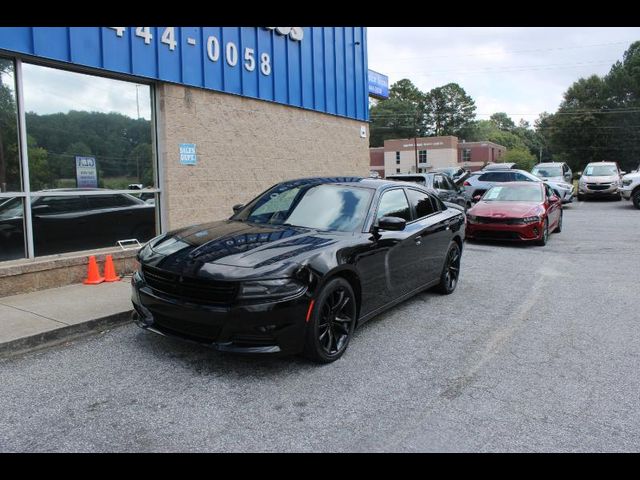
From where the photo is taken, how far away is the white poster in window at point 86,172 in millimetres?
7406

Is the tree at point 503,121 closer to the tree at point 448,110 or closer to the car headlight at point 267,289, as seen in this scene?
the tree at point 448,110

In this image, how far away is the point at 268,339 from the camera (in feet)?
13.0

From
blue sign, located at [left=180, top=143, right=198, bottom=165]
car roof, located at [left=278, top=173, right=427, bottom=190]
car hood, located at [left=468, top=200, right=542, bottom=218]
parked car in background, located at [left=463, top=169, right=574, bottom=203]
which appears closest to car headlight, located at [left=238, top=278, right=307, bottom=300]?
car roof, located at [left=278, top=173, right=427, bottom=190]

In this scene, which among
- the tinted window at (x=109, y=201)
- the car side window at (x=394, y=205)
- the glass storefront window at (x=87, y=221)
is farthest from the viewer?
the tinted window at (x=109, y=201)

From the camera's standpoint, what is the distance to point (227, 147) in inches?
377

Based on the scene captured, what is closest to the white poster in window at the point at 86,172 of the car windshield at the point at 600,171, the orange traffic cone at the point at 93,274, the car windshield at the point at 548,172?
the orange traffic cone at the point at 93,274

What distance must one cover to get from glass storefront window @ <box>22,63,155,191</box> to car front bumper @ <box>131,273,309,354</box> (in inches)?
161

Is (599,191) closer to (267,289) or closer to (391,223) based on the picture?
(391,223)

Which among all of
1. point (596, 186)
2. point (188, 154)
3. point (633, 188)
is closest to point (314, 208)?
point (188, 154)

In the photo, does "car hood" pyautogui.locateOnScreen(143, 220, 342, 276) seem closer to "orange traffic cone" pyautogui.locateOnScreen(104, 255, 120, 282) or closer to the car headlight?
the car headlight

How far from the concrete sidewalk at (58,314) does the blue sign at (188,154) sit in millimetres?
2710

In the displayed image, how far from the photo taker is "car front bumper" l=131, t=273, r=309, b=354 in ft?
12.8

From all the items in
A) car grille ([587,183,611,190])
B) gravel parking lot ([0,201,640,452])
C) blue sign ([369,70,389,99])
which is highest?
blue sign ([369,70,389,99])

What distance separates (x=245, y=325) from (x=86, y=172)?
15.9 ft
